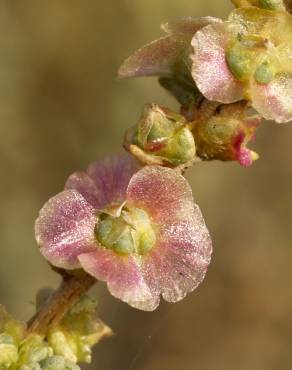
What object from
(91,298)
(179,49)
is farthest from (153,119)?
(91,298)

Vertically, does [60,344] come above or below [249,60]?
below

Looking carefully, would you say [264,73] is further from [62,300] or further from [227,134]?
[62,300]

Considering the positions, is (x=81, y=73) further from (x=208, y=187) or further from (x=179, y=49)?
(x=179, y=49)

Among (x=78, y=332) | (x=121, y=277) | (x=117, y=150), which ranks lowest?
(x=117, y=150)

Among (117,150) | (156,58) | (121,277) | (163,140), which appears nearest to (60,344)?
(121,277)

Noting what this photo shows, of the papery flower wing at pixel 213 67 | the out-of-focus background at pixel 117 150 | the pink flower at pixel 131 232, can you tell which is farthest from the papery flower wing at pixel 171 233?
the out-of-focus background at pixel 117 150

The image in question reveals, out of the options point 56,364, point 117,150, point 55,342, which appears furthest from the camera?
point 117,150

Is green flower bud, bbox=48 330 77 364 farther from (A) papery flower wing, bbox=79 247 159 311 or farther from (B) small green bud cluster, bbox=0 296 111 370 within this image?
(A) papery flower wing, bbox=79 247 159 311
